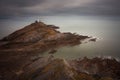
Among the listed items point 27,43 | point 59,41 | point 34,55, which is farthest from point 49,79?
point 59,41

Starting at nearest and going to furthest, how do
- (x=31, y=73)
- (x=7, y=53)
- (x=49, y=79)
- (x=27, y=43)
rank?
1. (x=49, y=79)
2. (x=31, y=73)
3. (x=7, y=53)
4. (x=27, y=43)

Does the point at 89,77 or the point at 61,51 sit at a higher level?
the point at 89,77

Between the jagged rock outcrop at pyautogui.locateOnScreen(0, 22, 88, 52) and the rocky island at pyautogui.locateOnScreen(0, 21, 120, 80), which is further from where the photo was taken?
the jagged rock outcrop at pyautogui.locateOnScreen(0, 22, 88, 52)

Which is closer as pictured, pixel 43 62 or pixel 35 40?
pixel 43 62

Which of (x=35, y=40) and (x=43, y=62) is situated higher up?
(x=43, y=62)

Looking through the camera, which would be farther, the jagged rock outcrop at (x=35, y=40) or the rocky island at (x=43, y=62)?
the jagged rock outcrop at (x=35, y=40)

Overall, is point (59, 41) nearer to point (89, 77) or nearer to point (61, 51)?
point (61, 51)

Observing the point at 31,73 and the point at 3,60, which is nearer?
the point at 31,73

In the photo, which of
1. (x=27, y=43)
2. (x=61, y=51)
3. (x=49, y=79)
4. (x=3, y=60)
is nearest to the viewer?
(x=49, y=79)
